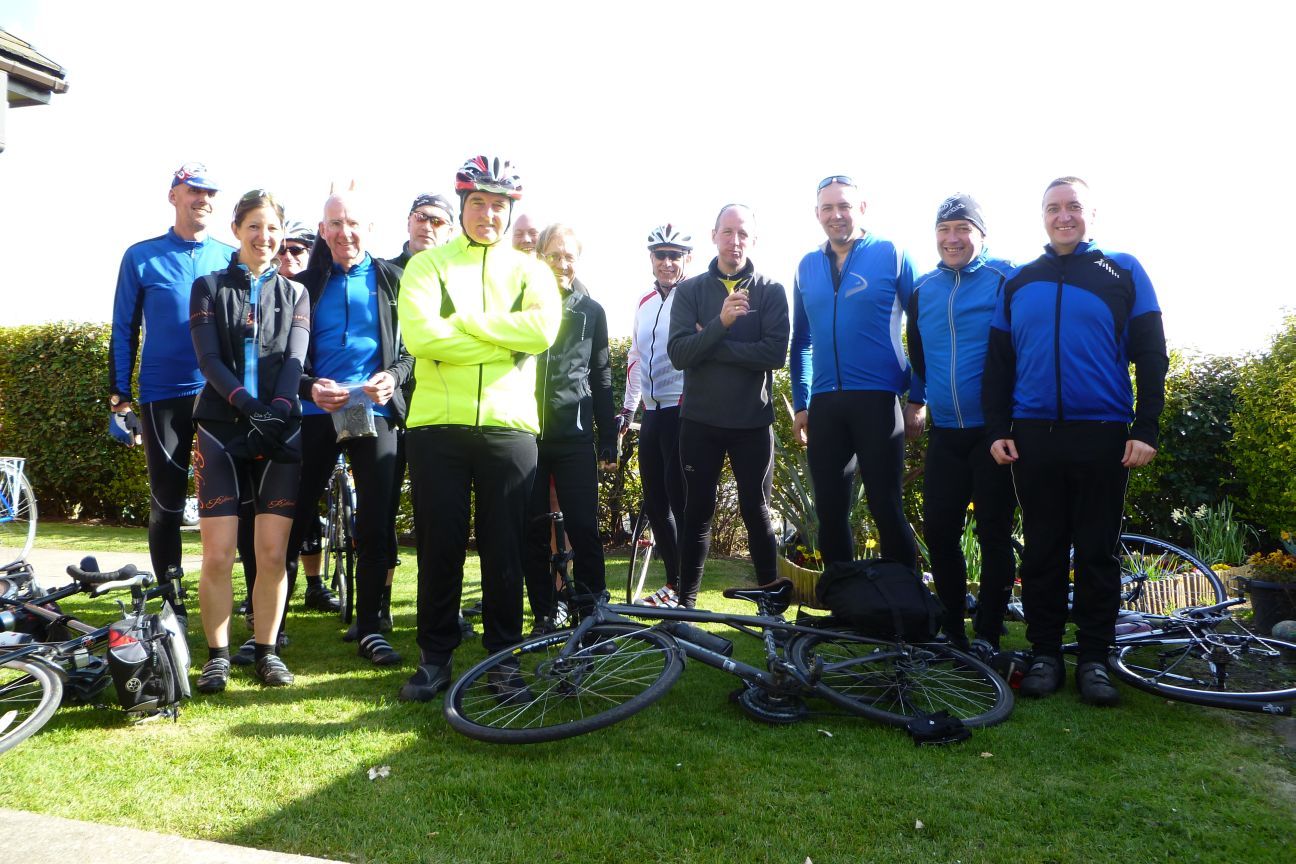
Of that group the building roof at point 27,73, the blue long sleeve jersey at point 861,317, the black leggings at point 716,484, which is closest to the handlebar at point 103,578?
the building roof at point 27,73

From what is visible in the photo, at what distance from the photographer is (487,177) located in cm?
337

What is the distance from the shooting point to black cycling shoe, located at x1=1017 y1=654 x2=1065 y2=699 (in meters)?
3.55

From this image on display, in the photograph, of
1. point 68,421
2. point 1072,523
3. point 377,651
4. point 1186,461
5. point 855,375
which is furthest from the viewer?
point 68,421

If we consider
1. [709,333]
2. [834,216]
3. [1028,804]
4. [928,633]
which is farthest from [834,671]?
[834,216]

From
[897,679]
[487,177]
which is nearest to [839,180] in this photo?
[487,177]

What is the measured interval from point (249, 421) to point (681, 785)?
7.19 feet

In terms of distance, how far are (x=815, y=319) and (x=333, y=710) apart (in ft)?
9.17

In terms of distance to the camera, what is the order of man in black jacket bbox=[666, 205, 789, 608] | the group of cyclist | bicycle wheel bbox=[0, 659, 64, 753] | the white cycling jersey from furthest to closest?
the white cycling jersey < man in black jacket bbox=[666, 205, 789, 608] < the group of cyclist < bicycle wheel bbox=[0, 659, 64, 753]

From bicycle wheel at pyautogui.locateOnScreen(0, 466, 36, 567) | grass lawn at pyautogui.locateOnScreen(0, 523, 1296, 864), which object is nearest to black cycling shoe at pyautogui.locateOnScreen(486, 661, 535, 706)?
grass lawn at pyautogui.locateOnScreen(0, 523, 1296, 864)

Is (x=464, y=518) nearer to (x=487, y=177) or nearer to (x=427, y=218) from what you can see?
(x=487, y=177)

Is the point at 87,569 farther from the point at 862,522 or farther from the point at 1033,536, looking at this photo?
the point at 862,522

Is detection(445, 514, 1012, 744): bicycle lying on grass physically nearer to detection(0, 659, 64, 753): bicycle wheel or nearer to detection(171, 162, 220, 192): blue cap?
detection(0, 659, 64, 753): bicycle wheel

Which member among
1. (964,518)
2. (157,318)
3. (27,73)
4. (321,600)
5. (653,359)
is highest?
(27,73)

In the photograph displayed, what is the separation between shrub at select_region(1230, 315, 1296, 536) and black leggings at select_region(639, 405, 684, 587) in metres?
4.23
